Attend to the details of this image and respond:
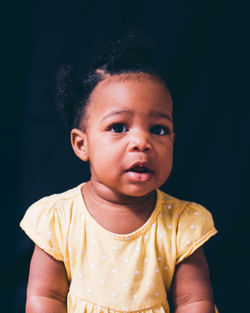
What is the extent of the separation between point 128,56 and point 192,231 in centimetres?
55

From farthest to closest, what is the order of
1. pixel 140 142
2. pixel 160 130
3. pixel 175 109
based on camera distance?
pixel 175 109, pixel 160 130, pixel 140 142

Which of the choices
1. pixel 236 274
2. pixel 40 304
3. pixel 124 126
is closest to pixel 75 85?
pixel 124 126

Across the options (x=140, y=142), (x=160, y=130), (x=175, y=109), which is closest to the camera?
(x=140, y=142)

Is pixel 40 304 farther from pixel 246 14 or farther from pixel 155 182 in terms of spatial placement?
pixel 246 14

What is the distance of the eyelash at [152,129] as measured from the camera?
106 cm

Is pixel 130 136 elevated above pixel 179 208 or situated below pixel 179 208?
above

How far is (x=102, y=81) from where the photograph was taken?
1112 mm

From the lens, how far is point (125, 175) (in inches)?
40.7

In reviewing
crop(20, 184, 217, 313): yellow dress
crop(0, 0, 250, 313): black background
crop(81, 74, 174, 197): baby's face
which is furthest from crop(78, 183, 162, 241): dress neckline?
crop(0, 0, 250, 313): black background

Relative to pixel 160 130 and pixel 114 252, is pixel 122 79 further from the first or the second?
pixel 114 252

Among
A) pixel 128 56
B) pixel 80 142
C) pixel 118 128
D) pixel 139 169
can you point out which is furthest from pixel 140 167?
pixel 128 56

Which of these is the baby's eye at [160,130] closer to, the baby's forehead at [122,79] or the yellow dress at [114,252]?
the baby's forehead at [122,79]

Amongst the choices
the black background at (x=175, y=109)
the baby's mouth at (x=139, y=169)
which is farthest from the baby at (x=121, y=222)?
the black background at (x=175, y=109)

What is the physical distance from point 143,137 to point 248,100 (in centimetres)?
69
